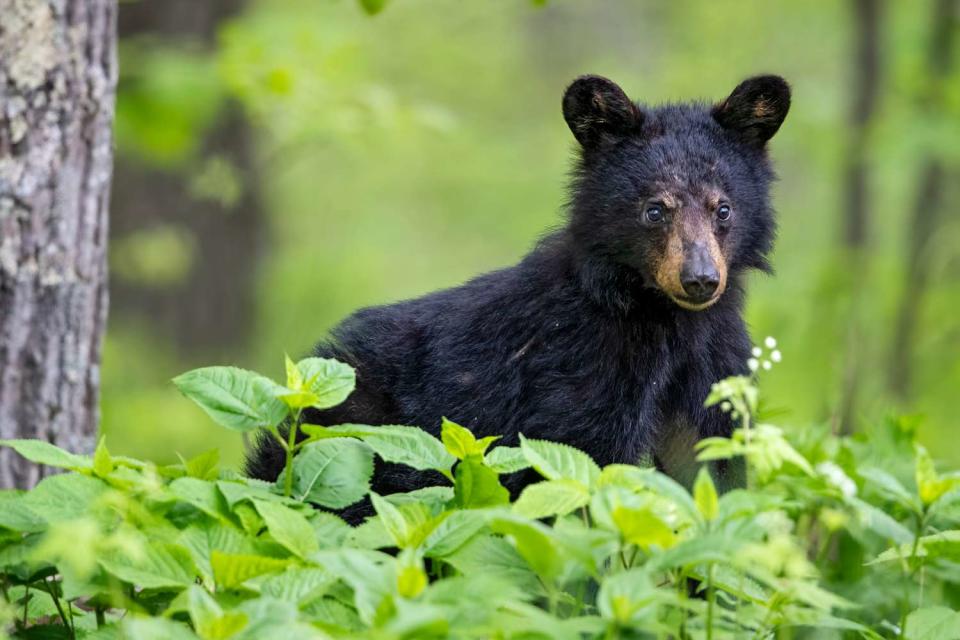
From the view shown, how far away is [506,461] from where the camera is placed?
271cm

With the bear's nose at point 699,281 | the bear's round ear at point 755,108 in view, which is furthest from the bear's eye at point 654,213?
the bear's round ear at point 755,108

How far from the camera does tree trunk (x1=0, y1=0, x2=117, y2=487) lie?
389 centimetres

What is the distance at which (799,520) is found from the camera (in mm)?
3752

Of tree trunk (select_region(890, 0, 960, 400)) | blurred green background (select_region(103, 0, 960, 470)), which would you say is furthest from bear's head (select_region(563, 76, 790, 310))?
tree trunk (select_region(890, 0, 960, 400))

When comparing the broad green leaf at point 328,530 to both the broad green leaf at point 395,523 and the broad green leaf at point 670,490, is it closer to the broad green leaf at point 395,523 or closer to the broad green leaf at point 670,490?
the broad green leaf at point 395,523

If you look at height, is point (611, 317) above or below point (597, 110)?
below

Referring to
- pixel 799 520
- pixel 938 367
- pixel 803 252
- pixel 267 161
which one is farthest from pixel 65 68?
pixel 803 252

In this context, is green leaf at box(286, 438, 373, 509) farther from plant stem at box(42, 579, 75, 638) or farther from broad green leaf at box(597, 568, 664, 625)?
broad green leaf at box(597, 568, 664, 625)

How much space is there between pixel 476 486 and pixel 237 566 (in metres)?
0.62

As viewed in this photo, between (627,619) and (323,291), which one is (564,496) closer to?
(627,619)

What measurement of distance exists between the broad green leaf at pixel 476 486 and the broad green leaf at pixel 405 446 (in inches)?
2.5

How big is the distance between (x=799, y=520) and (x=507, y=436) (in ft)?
3.17

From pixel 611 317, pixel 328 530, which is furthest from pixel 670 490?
pixel 611 317

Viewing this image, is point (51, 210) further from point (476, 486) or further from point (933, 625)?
point (933, 625)
